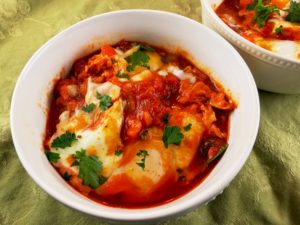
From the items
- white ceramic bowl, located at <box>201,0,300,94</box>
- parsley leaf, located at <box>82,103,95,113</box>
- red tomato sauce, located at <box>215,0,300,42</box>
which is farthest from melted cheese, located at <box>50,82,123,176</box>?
red tomato sauce, located at <box>215,0,300,42</box>

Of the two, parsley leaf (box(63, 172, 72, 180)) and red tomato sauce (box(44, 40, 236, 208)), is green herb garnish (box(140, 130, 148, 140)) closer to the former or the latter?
red tomato sauce (box(44, 40, 236, 208))

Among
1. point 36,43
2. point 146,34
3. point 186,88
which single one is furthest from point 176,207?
point 36,43

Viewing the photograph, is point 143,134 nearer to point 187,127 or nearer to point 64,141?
point 187,127

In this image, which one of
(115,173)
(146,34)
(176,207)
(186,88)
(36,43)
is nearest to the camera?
(176,207)

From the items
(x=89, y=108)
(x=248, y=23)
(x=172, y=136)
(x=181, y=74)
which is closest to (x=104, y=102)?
(x=89, y=108)

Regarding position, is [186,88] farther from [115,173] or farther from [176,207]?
[176,207]

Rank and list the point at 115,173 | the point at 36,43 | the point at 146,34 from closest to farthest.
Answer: the point at 115,173 < the point at 146,34 < the point at 36,43
